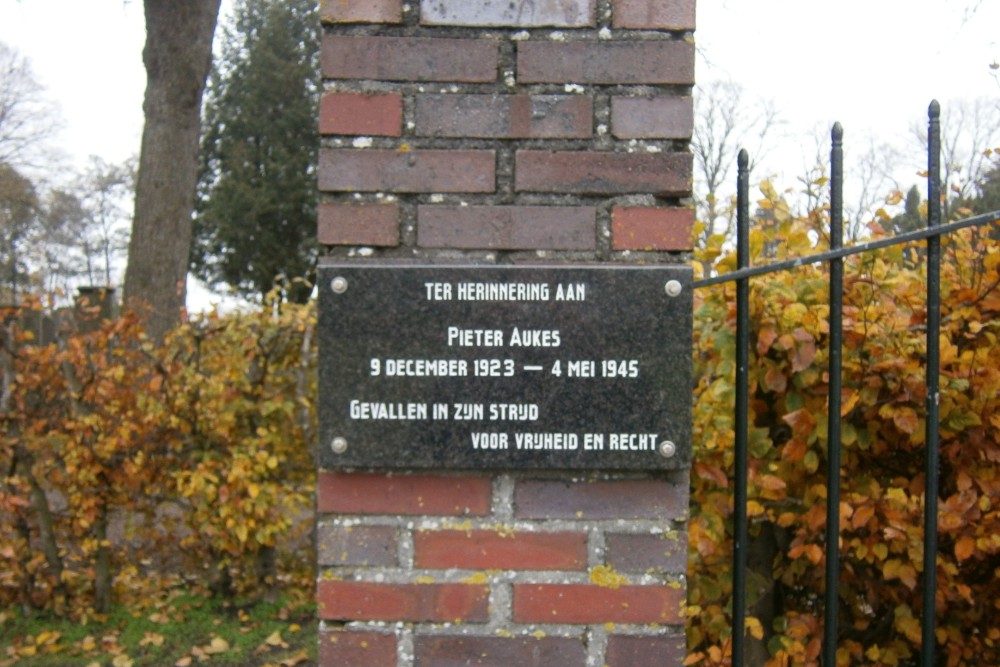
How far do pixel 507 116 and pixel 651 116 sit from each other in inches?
10.6

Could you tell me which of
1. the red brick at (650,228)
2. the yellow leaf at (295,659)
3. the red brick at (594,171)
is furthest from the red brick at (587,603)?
the yellow leaf at (295,659)

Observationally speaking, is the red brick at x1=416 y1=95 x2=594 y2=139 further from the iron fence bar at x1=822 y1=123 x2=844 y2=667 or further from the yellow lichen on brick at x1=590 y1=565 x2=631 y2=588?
the yellow lichen on brick at x1=590 y1=565 x2=631 y2=588

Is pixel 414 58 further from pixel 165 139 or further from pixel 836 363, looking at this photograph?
pixel 165 139

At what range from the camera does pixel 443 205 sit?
1749mm

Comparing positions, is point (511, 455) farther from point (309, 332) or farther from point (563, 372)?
point (309, 332)

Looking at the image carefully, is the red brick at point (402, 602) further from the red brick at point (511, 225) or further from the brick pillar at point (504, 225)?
the red brick at point (511, 225)

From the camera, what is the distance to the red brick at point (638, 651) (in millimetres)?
1763

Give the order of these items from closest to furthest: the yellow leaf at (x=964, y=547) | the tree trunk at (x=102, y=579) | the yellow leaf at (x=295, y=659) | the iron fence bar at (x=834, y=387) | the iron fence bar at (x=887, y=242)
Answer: the iron fence bar at (x=887, y=242), the iron fence bar at (x=834, y=387), the yellow leaf at (x=964, y=547), the yellow leaf at (x=295, y=659), the tree trunk at (x=102, y=579)

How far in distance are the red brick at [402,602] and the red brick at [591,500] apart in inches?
Result: 7.4

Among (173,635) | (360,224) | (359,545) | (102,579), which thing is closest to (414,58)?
(360,224)

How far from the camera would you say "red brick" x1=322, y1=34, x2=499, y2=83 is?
1.75 metres

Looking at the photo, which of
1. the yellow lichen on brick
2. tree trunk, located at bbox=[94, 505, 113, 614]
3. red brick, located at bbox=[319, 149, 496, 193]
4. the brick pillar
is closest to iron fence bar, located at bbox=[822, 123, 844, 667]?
the brick pillar

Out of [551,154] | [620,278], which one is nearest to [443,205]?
[551,154]

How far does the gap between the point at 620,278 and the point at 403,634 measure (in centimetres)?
79
